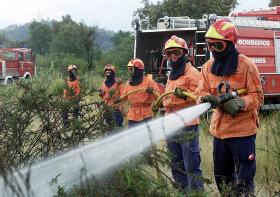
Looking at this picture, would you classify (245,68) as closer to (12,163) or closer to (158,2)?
(12,163)

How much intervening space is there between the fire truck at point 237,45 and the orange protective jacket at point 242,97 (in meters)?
Answer: 6.75

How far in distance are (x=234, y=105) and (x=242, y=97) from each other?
0.52 ft

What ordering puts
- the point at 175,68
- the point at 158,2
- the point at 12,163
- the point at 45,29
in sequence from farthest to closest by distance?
1. the point at 45,29
2. the point at 158,2
3. the point at 175,68
4. the point at 12,163

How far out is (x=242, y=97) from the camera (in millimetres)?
4078

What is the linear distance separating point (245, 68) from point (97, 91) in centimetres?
125

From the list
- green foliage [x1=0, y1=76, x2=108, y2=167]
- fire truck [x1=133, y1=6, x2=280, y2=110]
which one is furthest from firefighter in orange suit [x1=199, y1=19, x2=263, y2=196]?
fire truck [x1=133, y1=6, x2=280, y2=110]

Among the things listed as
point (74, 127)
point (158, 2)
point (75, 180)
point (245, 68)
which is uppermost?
point (158, 2)

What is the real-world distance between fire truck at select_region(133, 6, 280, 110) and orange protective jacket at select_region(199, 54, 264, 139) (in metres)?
6.75

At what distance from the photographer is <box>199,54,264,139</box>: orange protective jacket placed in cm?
416

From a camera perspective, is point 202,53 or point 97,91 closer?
point 97,91

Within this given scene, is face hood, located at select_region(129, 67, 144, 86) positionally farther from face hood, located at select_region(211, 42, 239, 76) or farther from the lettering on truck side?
the lettering on truck side

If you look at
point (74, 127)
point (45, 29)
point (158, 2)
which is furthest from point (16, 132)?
point (45, 29)

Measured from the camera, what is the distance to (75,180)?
2.95 m

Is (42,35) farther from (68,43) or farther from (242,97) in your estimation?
(242,97)
